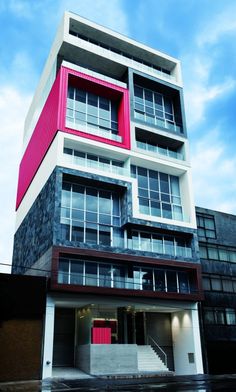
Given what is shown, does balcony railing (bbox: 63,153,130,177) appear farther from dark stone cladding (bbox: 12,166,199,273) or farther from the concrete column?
the concrete column

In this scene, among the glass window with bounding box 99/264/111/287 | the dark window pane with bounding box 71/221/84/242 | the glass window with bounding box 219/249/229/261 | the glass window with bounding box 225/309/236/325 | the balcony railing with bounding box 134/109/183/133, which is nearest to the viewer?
the glass window with bounding box 99/264/111/287

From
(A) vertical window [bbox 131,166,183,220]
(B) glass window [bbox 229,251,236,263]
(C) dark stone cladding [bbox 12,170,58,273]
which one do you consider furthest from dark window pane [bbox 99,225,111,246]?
(B) glass window [bbox 229,251,236,263]

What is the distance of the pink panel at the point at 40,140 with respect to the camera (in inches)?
1319

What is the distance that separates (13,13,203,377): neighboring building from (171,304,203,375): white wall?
85mm

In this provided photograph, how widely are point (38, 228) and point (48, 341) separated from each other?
36.1ft

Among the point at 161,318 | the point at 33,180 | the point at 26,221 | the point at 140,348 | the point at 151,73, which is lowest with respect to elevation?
the point at 140,348

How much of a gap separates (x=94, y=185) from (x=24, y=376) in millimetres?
15889

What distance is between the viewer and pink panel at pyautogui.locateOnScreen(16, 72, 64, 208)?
33500 mm

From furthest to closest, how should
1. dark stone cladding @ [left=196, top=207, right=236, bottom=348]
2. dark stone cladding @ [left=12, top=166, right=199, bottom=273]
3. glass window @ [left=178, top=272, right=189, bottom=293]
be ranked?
1. glass window @ [left=178, top=272, right=189, bottom=293]
2. dark stone cladding @ [left=196, top=207, right=236, bottom=348]
3. dark stone cladding @ [left=12, top=166, right=199, bottom=273]

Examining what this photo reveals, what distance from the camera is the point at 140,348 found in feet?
97.9

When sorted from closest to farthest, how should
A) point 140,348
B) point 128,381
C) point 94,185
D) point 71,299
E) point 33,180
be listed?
1. point 128,381
2. point 71,299
3. point 140,348
4. point 94,185
5. point 33,180

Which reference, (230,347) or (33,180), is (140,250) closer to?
(230,347)

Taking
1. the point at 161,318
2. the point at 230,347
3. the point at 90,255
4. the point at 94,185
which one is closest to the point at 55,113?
the point at 94,185

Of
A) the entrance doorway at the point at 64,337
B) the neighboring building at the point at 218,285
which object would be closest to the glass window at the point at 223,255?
the neighboring building at the point at 218,285
